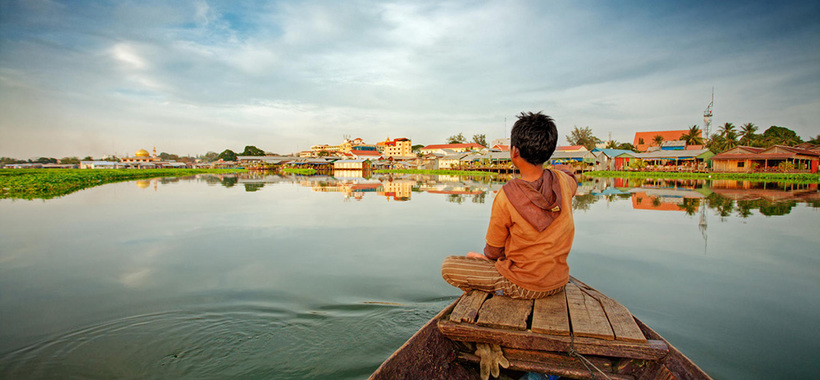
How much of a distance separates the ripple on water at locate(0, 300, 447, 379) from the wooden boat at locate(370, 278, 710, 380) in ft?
2.32

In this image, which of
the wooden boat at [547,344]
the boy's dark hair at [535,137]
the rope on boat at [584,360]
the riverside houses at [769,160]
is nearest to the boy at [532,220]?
the boy's dark hair at [535,137]

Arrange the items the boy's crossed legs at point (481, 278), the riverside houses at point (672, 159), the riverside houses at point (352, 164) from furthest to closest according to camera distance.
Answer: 1. the riverside houses at point (352, 164)
2. the riverside houses at point (672, 159)
3. the boy's crossed legs at point (481, 278)

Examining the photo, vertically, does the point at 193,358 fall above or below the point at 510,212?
below

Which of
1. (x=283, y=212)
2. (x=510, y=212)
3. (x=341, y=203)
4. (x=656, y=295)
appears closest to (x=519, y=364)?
(x=510, y=212)

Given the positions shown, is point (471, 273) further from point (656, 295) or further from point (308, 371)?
point (656, 295)

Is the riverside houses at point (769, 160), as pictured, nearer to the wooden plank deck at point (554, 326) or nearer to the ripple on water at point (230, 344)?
the wooden plank deck at point (554, 326)

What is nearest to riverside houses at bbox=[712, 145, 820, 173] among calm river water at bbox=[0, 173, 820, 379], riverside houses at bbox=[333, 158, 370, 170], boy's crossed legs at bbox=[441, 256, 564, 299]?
calm river water at bbox=[0, 173, 820, 379]

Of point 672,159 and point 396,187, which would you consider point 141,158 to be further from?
point 672,159

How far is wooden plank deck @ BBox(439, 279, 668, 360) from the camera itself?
1.69m

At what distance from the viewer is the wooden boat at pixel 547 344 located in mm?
1703

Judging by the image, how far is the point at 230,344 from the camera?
115 inches

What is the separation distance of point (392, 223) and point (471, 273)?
241 inches

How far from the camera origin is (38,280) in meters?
4.32

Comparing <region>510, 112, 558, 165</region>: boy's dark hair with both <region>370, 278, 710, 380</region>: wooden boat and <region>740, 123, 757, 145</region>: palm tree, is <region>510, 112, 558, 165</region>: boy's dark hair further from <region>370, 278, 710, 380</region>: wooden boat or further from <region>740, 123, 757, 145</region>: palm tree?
<region>740, 123, 757, 145</region>: palm tree
